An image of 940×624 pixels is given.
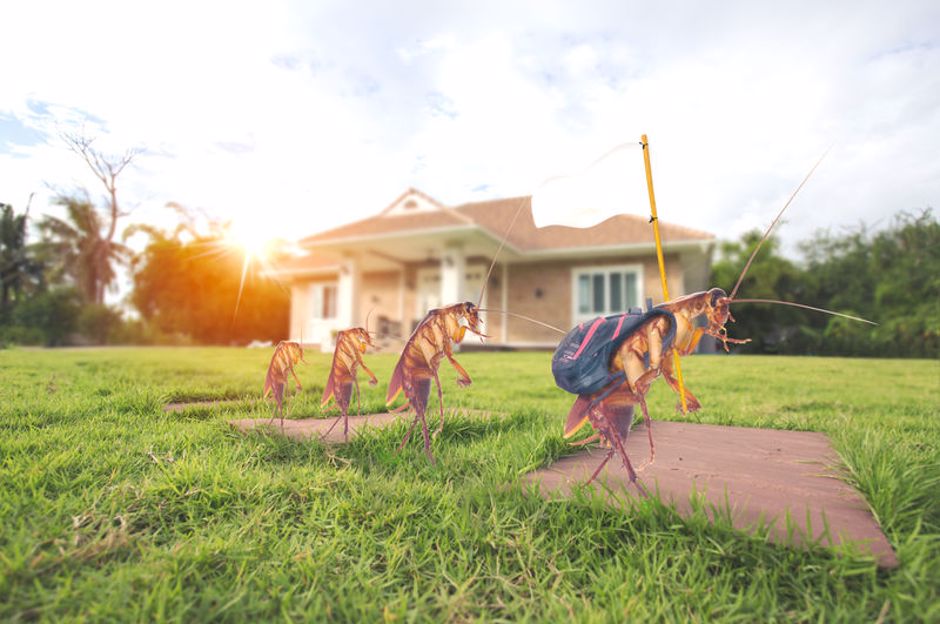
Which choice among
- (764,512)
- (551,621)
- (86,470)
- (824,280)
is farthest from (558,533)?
(824,280)

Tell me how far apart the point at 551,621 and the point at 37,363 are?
288 cm

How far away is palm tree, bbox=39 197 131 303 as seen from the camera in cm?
211

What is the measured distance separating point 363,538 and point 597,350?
890 mm

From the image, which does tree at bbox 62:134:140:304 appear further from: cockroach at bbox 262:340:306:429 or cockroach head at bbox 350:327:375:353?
cockroach head at bbox 350:327:375:353

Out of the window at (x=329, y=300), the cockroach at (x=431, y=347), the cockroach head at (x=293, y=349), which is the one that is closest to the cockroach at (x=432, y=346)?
the cockroach at (x=431, y=347)

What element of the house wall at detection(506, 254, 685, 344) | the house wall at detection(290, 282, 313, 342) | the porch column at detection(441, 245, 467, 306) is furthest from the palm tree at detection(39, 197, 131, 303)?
the house wall at detection(290, 282, 313, 342)

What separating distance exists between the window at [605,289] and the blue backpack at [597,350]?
41.9ft

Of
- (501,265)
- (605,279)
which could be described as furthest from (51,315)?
(605,279)

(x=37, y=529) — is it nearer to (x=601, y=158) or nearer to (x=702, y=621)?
(x=702, y=621)

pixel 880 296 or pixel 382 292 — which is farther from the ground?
pixel 382 292

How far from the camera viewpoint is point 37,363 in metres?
2.49

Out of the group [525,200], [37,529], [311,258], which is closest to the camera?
[37,529]

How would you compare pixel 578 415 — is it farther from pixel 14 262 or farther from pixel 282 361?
pixel 14 262

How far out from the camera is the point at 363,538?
1.41 meters
